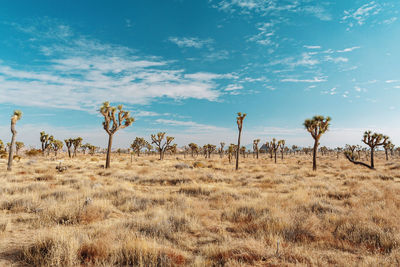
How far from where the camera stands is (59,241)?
13.7 ft

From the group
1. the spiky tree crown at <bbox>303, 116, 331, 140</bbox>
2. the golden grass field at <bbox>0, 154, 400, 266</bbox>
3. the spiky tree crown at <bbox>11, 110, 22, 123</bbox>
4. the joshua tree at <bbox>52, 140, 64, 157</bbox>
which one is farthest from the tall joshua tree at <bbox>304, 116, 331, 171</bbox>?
the joshua tree at <bbox>52, 140, 64, 157</bbox>

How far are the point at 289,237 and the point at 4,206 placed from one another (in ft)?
32.6

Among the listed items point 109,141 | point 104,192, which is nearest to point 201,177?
point 104,192

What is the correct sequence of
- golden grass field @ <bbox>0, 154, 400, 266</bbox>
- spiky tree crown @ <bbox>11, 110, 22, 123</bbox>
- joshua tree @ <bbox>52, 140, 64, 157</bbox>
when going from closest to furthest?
golden grass field @ <bbox>0, 154, 400, 266</bbox>
spiky tree crown @ <bbox>11, 110, 22, 123</bbox>
joshua tree @ <bbox>52, 140, 64, 157</bbox>

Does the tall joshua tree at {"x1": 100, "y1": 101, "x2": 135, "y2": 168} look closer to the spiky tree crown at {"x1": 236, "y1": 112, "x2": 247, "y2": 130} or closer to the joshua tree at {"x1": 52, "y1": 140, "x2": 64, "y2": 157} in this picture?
the spiky tree crown at {"x1": 236, "y1": 112, "x2": 247, "y2": 130}

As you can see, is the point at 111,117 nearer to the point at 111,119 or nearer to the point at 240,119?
the point at 111,119

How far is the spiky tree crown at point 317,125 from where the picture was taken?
25844 mm

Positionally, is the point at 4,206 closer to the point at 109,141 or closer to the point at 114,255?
the point at 114,255

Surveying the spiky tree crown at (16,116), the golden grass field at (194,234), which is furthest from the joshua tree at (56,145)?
the golden grass field at (194,234)

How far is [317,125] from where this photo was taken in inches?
1018

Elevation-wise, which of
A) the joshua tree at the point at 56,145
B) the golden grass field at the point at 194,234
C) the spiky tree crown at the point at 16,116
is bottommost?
the golden grass field at the point at 194,234

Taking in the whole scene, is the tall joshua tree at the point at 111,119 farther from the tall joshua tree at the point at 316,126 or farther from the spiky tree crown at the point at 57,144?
the spiky tree crown at the point at 57,144

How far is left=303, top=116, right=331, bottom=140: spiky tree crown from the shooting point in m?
25.8

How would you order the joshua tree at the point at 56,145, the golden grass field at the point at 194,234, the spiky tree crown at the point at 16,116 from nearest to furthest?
the golden grass field at the point at 194,234 → the spiky tree crown at the point at 16,116 → the joshua tree at the point at 56,145
